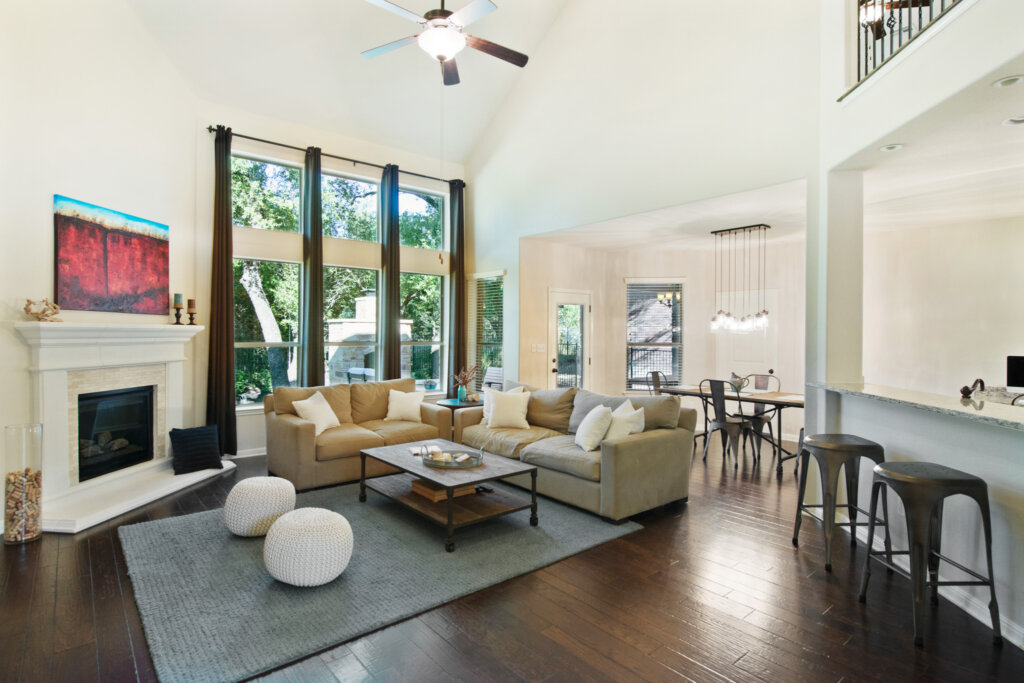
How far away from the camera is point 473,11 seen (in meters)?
3.48

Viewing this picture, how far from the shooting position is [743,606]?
260cm

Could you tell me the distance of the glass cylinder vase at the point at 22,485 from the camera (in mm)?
3305

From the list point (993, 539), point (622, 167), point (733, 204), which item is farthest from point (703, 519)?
point (622, 167)

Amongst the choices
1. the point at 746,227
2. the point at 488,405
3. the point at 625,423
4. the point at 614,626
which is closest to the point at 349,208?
the point at 488,405

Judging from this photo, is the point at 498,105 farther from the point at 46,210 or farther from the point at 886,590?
the point at 886,590

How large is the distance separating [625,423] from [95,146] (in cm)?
488

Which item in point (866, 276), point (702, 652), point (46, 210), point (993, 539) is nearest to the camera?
point (702, 652)

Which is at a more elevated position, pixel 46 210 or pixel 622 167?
pixel 622 167

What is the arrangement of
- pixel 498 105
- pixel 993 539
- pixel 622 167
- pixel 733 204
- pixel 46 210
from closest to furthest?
pixel 993 539 < pixel 46 210 < pixel 733 204 < pixel 622 167 < pixel 498 105

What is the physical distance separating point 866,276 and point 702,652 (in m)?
5.83

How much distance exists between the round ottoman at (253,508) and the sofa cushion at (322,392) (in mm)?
1597

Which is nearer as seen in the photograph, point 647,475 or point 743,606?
point 743,606

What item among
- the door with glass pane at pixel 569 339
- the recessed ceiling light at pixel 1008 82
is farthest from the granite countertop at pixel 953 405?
the door with glass pane at pixel 569 339

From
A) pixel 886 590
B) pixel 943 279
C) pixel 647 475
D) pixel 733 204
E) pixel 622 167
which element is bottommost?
pixel 886 590
